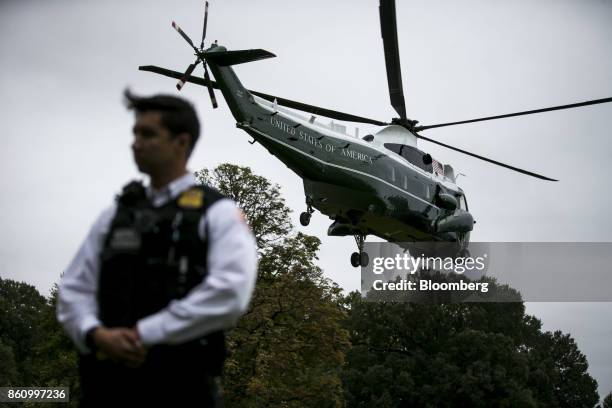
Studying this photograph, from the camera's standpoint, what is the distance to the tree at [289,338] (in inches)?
1113

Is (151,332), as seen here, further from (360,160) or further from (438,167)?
(438,167)

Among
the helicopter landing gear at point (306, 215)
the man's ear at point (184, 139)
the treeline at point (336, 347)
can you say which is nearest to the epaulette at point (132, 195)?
the man's ear at point (184, 139)

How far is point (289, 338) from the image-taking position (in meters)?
29.3

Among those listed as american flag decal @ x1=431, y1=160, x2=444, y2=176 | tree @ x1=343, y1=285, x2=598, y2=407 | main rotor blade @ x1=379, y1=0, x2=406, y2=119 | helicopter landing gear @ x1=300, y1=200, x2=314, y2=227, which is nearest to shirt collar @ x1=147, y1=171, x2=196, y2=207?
main rotor blade @ x1=379, y1=0, x2=406, y2=119

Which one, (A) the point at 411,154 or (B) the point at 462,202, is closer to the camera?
(A) the point at 411,154

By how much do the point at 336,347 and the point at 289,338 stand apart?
193cm

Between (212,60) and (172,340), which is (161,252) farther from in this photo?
(212,60)

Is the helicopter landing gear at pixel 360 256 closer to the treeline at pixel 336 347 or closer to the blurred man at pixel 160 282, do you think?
the treeline at pixel 336 347

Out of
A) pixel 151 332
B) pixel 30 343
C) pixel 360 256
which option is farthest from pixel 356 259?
pixel 30 343

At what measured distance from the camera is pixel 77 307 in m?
3.62

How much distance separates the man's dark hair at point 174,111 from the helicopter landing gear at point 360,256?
24.9m

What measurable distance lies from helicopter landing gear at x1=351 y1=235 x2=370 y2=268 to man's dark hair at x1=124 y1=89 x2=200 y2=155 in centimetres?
2491

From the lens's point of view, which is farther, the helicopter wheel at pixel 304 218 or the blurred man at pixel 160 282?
the helicopter wheel at pixel 304 218

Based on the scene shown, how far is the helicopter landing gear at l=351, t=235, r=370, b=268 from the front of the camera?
28656mm
